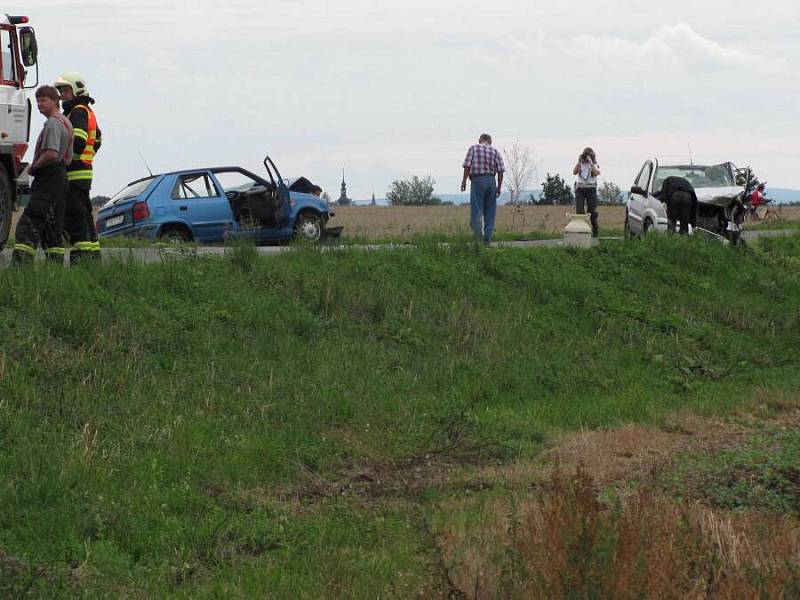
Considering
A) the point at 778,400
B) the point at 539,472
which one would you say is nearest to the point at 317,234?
the point at 778,400

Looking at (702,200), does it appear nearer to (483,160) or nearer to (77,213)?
(483,160)

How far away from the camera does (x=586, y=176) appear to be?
2430cm

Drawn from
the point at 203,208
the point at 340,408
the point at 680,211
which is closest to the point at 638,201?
the point at 680,211

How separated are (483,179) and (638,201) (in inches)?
193

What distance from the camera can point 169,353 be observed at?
1071 cm

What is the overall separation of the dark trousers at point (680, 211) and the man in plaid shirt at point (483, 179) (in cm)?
308

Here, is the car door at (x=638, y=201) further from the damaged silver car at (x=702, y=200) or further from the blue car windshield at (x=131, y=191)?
the blue car windshield at (x=131, y=191)

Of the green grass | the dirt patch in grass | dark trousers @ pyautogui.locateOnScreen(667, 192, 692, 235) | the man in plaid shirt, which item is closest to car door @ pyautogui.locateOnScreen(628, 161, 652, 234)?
dark trousers @ pyautogui.locateOnScreen(667, 192, 692, 235)

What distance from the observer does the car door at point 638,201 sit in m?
22.9

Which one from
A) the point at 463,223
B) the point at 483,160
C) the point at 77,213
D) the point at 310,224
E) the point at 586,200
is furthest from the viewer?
the point at 586,200

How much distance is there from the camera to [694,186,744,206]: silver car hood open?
2144cm

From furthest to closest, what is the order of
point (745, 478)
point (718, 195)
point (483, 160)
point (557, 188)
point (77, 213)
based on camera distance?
point (557, 188) < point (718, 195) < point (483, 160) < point (77, 213) < point (745, 478)

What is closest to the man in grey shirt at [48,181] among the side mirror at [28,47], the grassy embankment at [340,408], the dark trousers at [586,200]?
the grassy embankment at [340,408]

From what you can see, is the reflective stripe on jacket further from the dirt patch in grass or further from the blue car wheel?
the blue car wheel
